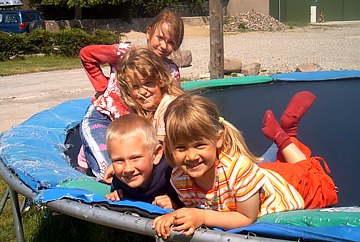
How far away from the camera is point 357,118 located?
2883 mm

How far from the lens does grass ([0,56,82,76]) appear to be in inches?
343

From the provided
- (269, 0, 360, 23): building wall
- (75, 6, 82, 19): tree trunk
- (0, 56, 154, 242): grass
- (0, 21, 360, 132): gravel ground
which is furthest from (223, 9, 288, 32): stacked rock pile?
(0, 56, 154, 242): grass

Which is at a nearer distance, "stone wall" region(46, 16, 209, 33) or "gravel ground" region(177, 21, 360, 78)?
"gravel ground" region(177, 21, 360, 78)

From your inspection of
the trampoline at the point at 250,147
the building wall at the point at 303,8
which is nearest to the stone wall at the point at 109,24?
the building wall at the point at 303,8

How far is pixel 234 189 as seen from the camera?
52.9 inches

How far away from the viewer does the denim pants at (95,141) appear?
202 cm

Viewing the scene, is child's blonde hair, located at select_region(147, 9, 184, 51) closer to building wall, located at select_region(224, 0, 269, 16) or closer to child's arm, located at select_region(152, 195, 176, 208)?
child's arm, located at select_region(152, 195, 176, 208)

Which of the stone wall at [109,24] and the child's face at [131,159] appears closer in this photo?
the child's face at [131,159]

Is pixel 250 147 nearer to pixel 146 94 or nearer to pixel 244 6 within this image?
pixel 146 94

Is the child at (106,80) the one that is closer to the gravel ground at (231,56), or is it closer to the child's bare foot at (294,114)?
the child's bare foot at (294,114)

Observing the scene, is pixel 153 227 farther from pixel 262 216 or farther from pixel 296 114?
pixel 296 114

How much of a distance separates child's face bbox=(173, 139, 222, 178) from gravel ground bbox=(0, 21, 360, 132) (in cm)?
325

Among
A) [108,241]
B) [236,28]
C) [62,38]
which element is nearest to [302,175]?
[108,241]

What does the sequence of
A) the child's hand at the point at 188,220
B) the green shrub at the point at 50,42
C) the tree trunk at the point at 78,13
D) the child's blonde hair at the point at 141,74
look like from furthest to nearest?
the tree trunk at the point at 78,13, the green shrub at the point at 50,42, the child's blonde hair at the point at 141,74, the child's hand at the point at 188,220
